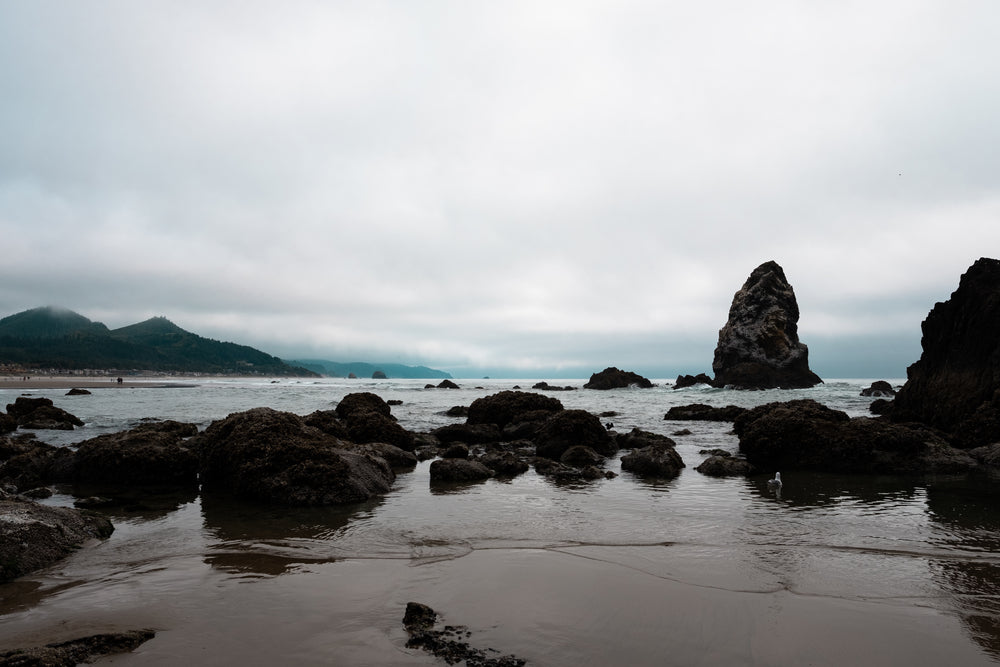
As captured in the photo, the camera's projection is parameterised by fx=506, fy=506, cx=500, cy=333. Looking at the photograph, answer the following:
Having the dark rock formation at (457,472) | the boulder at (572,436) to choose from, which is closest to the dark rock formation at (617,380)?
the boulder at (572,436)

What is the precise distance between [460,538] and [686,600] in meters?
3.45

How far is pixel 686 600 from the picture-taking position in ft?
17.3

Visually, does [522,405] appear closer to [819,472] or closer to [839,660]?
[819,472]

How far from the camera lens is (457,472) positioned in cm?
1283

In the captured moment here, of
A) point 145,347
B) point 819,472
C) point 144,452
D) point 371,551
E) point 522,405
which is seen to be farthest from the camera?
point 145,347

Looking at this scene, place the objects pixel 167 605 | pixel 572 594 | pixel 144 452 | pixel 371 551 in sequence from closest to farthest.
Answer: pixel 167 605
pixel 572 594
pixel 371 551
pixel 144 452

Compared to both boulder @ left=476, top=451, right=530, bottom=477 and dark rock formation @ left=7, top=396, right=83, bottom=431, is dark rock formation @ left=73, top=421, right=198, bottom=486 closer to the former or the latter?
boulder @ left=476, top=451, right=530, bottom=477

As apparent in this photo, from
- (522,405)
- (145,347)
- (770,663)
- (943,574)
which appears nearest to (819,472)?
(943,574)

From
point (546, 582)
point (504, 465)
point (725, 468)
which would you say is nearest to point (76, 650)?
point (546, 582)

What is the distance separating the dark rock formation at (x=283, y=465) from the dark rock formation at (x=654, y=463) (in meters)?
6.63

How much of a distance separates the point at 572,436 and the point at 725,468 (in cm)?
533

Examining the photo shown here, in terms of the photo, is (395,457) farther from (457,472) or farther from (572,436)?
(572,436)

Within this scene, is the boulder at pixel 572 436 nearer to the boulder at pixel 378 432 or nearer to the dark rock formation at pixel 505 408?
the boulder at pixel 378 432

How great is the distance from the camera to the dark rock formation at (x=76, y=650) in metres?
3.66
